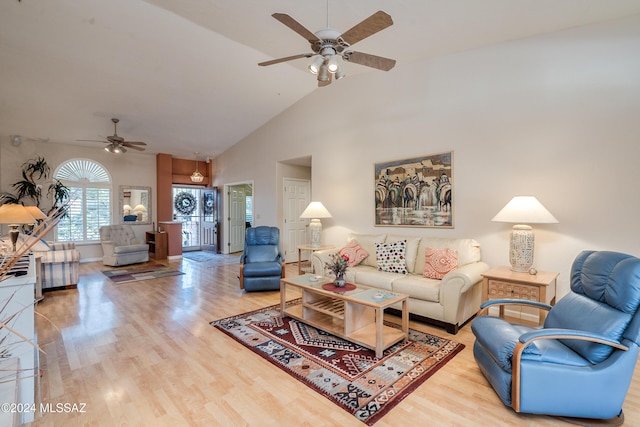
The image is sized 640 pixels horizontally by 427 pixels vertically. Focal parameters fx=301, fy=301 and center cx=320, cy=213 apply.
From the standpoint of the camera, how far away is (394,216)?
4742 mm

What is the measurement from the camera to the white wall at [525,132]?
3.04m

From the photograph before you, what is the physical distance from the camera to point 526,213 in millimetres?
3174

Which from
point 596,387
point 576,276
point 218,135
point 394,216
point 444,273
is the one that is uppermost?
point 218,135

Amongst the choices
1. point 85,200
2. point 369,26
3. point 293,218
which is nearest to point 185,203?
point 85,200

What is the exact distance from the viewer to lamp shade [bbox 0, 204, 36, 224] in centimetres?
293

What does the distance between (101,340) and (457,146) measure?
15.6 feet

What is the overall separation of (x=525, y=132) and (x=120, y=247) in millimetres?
7932

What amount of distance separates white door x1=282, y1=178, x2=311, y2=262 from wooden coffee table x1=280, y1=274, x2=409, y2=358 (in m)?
3.49

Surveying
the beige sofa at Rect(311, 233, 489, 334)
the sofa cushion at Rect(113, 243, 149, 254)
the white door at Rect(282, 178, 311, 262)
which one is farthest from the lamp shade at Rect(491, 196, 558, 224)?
the sofa cushion at Rect(113, 243, 149, 254)

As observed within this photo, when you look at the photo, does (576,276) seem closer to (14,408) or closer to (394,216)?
(394,216)

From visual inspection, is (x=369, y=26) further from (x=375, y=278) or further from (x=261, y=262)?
(x=261, y=262)

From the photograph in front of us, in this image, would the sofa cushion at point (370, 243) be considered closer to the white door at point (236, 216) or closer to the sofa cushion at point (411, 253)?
the sofa cushion at point (411, 253)

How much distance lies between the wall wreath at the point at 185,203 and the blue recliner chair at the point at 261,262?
5.28 metres

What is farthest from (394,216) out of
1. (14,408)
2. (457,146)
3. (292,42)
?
(14,408)
